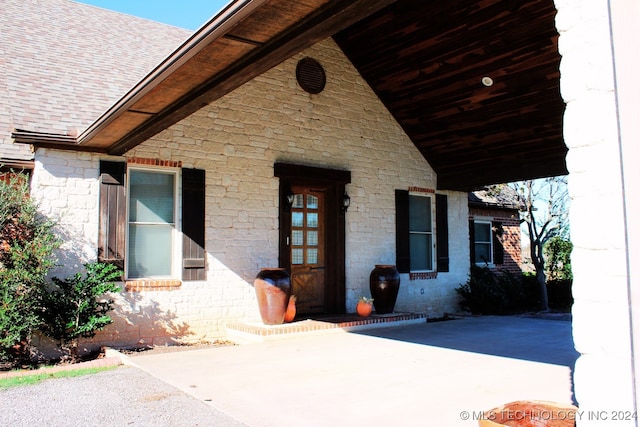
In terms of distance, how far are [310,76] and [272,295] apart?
4016 mm

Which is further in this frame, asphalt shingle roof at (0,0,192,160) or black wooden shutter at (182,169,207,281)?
black wooden shutter at (182,169,207,281)

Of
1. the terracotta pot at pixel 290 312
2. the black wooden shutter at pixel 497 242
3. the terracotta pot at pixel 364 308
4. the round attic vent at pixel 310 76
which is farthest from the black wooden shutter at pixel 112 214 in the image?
the black wooden shutter at pixel 497 242

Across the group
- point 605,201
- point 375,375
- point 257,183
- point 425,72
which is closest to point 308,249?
point 257,183

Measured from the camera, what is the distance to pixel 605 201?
2.32 metres

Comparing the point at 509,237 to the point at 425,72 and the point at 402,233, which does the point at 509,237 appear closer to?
the point at 402,233

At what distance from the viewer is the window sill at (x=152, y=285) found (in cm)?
705

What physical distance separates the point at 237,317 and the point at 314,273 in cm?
172

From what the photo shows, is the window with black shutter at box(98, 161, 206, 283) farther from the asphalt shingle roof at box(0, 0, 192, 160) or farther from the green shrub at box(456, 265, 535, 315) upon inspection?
the green shrub at box(456, 265, 535, 315)

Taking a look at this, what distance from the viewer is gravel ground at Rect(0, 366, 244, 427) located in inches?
153

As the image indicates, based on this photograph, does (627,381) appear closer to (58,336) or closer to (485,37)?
(58,336)

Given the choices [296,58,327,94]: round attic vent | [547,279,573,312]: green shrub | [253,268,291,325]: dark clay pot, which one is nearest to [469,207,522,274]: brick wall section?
[547,279,573,312]: green shrub

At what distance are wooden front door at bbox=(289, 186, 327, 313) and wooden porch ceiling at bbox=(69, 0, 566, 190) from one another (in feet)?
8.68

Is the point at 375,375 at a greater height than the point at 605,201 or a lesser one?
lesser

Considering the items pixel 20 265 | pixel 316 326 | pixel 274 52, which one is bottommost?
pixel 316 326
